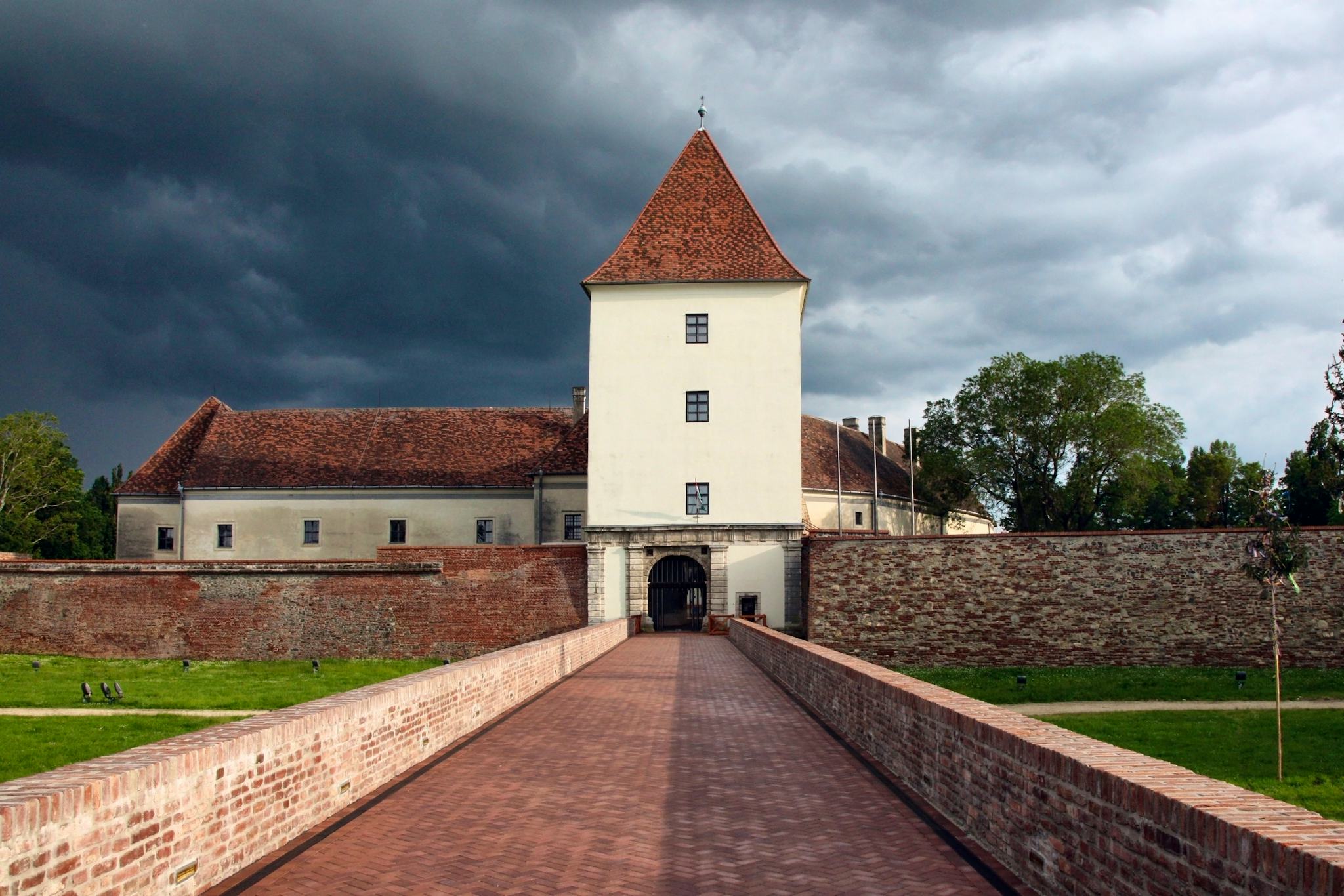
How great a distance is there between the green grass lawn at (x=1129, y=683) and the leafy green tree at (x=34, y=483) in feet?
168

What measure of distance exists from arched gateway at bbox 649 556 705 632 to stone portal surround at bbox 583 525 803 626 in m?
0.75

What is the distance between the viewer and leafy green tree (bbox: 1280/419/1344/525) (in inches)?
1698

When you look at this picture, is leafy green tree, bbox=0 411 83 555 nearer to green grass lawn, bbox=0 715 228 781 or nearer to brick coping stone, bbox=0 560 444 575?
brick coping stone, bbox=0 560 444 575

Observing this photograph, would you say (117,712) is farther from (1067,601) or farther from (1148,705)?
(1067,601)

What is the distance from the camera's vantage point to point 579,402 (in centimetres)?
4816

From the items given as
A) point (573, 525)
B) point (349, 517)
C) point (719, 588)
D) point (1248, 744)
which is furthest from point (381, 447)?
point (1248, 744)

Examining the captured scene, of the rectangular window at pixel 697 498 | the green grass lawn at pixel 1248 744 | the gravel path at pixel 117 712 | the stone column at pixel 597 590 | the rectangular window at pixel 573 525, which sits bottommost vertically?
the gravel path at pixel 117 712

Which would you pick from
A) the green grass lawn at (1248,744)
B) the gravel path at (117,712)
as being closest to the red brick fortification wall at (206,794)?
the green grass lawn at (1248,744)

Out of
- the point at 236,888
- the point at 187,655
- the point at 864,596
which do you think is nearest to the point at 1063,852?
the point at 236,888

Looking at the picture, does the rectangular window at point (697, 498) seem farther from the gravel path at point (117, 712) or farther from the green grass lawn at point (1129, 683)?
the gravel path at point (117, 712)

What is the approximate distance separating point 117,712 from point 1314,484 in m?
48.7

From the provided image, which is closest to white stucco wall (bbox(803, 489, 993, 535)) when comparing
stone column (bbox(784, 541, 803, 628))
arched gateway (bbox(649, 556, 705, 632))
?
arched gateway (bbox(649, 556, 705, 632))

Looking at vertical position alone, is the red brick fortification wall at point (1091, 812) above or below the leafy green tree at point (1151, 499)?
below

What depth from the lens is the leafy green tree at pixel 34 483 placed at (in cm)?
5600
